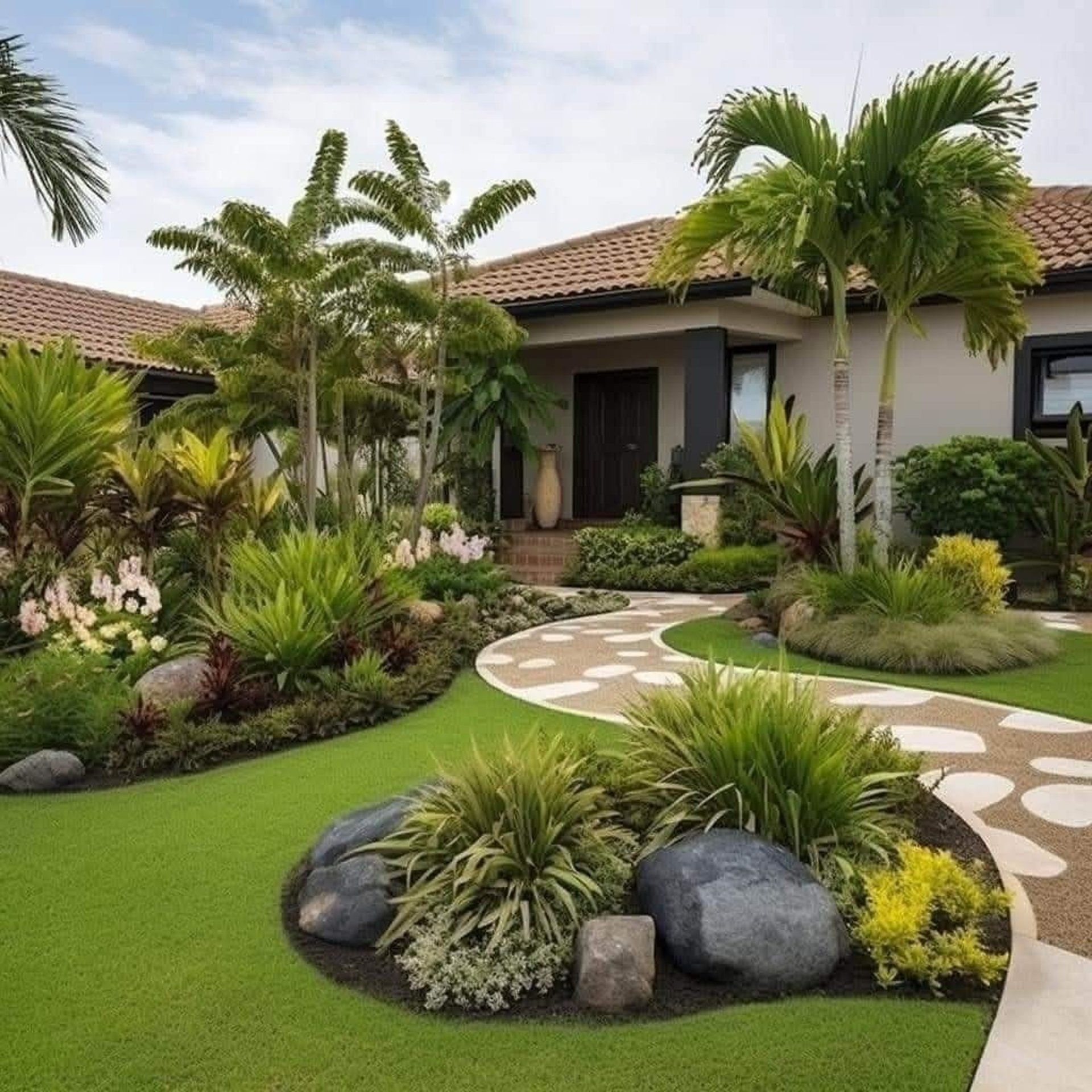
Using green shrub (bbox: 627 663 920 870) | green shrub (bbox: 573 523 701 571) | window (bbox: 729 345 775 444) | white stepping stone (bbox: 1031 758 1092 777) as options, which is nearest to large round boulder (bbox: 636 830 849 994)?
green shrub (bbox: 627 663 920 870)

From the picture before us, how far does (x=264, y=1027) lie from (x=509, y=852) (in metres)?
0.92

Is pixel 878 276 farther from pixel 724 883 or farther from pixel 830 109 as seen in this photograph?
pixel 724 883

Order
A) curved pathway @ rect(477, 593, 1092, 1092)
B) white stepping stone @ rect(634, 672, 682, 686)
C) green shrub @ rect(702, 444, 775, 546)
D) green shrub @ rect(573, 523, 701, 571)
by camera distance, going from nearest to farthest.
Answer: curved pathway @ rect(477, 593, 1092, 1092)
white stepping stone @ rect(634, 672, 682, 686)
green shrub @ rect(702, 444, 775, 546)
green shrub @ rect(573, 523, 701, 571)

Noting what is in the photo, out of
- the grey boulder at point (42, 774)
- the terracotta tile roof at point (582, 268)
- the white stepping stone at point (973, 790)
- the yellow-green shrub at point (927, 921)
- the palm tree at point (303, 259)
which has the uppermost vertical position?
the terracotta tile roof at point (582, 268)

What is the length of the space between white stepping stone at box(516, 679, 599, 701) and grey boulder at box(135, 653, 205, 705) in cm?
209

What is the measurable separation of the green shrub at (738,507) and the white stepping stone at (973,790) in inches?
296

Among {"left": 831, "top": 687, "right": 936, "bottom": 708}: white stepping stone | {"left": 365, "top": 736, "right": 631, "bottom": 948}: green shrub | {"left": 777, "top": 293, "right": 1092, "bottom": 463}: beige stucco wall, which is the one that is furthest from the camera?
{"left": 777, "top": 293, "right": 1092, "bottom": 463}: beige stucco wall

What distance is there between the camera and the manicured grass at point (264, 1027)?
254 cm

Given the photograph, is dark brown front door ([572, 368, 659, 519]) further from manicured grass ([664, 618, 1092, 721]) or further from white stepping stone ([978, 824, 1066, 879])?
white stepping stone ([978, 824, 1066, 879])

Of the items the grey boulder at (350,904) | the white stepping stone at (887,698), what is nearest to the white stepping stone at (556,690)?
the white stepping stone at (887,698)

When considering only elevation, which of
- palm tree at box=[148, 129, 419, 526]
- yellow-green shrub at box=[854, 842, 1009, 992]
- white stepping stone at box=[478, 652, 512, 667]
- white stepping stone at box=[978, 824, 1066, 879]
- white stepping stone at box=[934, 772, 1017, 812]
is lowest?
white stepping stone at box=[478, 652, 512, 667]

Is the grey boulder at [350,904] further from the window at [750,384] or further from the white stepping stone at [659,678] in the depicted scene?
the window at [750,384]

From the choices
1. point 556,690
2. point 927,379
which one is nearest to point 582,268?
point 927,379

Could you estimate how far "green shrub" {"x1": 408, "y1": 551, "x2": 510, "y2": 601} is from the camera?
31.7 feet
